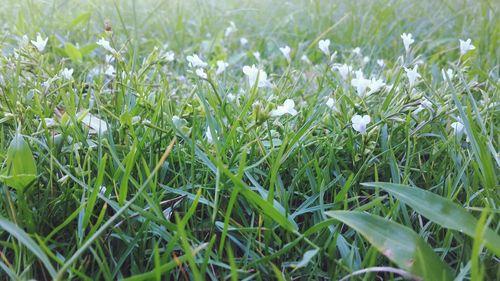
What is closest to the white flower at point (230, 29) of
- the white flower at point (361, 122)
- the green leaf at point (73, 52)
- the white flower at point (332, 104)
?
the green leaf at point (73, 52)

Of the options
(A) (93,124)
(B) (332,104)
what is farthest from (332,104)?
(A) (93,124)

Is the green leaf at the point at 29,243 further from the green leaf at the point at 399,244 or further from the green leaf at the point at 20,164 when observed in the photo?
the green leaf at the point at 399,244

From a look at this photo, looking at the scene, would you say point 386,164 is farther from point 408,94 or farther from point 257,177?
point 257,177

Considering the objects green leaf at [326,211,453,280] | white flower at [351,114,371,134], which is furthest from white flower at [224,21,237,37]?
green leaf at [326,211,453,280]

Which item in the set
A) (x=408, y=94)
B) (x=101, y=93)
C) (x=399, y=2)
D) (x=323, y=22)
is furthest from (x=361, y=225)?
(x=399, y=2)

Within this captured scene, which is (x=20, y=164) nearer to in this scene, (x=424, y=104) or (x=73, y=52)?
(x=424, y=104)

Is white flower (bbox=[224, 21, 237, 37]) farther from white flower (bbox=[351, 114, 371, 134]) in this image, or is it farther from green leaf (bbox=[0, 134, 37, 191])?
green leaf (bbox=[0, 134, 37, 191])
